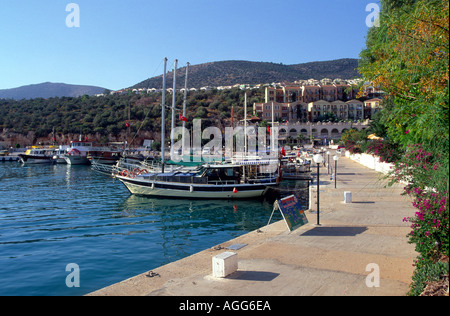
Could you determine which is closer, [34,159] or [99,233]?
[99,233]

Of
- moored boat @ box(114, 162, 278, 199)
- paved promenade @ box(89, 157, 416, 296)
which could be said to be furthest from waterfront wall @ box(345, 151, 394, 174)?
paved promenade @ box(89, 157, 416, 296)

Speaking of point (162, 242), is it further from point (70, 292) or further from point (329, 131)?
point (329, 131)

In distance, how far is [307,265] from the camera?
9.44 m

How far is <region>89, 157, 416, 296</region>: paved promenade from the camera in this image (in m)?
7.84

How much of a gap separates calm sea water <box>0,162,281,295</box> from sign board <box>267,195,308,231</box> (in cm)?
363

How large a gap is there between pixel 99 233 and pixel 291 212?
964 cm

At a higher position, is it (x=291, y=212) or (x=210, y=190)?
(x=291, y=212)

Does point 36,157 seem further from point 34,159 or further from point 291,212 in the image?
point 291,212

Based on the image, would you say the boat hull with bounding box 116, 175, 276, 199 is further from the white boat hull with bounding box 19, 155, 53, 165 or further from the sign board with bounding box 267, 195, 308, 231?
the white boat hull with bounding box 19, 155, 53, 165

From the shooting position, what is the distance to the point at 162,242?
51.6 ft

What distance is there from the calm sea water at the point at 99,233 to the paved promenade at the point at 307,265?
2.74 metres

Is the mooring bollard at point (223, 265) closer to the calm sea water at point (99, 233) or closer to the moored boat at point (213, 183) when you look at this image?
the calm sea water at point (99, 233)

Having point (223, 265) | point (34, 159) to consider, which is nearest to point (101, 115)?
point (34, 159)
